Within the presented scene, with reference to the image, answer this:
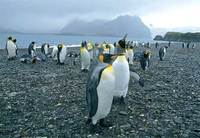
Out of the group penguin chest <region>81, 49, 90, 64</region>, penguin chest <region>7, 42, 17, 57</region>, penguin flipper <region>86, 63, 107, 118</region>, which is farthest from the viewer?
penguin chest <region>7, 42, 17, 57</region>

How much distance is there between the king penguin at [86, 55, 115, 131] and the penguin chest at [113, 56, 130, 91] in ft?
5.12

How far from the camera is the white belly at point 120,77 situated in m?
7.43

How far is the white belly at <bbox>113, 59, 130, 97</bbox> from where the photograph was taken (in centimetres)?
743

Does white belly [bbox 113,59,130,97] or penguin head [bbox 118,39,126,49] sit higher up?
penguin head [bbox 118,39,126,49]

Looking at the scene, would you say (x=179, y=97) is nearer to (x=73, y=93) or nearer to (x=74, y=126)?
(x=73, y=93)

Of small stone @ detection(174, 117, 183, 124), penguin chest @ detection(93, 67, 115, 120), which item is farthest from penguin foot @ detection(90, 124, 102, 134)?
small stone @ detection(174, 117, 183, 124)

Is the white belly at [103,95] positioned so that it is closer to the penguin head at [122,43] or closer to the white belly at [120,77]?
the white belly at [120,77]

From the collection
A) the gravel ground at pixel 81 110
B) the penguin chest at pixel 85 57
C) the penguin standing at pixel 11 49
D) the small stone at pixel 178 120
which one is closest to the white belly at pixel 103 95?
the gravel ground at pixel 81 110

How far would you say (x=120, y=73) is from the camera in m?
7.46

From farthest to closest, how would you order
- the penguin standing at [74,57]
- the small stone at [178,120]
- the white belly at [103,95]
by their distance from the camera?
the penguin standing at [74,57], the small stone at [178,120], the white belly at [103,95]

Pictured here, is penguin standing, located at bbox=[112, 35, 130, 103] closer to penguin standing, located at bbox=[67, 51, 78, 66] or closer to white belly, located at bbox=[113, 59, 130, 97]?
white belly, located at bbox=[113, 59, 130, 97]

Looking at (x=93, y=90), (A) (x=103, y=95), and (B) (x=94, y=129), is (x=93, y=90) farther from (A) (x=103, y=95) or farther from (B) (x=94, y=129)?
(B) (x=94, y=129)

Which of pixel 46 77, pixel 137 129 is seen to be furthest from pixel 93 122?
pixel 46 77

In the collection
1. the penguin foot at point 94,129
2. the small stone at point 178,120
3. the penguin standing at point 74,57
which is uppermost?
the penguin standing at point 74,57
